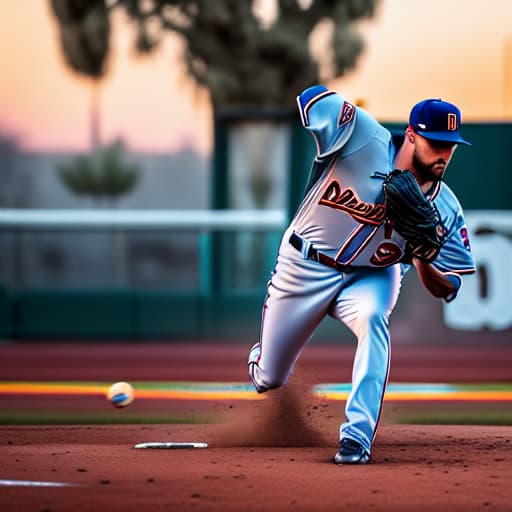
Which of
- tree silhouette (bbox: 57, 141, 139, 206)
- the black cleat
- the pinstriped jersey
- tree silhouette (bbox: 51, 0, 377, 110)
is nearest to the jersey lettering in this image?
the pinstriped jersey

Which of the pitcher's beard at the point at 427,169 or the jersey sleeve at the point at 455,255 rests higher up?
the pitcher's beard at the point at 427,169

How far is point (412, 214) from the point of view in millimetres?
5145

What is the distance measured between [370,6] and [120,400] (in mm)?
28391

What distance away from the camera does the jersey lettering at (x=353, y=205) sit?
5.34 metres

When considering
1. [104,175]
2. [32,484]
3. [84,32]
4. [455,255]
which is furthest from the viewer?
[104,175]

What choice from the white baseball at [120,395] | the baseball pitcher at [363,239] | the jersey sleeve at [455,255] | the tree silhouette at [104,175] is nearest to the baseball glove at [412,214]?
the baseball pitcher at [363,239]

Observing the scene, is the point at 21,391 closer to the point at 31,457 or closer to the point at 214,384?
the point at 214,384

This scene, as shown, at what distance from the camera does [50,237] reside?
50.4 ft

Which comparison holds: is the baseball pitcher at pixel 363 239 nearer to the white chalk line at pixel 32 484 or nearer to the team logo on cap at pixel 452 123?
the team logo on cap at pixel 452 123

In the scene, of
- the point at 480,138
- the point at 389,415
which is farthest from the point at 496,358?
the point at 389,415

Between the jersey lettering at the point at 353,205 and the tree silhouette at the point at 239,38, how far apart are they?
1092 inches

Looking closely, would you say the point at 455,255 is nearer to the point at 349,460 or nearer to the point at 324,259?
the point at 324,259

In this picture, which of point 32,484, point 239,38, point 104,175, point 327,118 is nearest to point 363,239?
point 327,118

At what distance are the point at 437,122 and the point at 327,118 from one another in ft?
1.59
